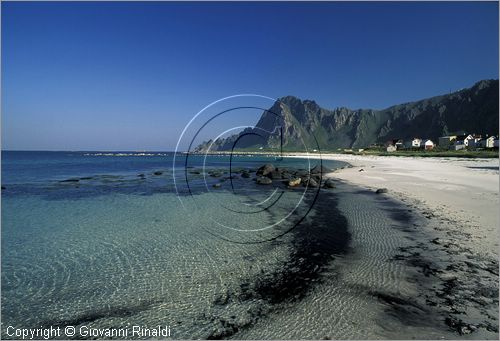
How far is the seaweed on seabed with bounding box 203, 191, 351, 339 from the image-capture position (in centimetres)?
794

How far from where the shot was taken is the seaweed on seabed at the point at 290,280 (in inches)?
313

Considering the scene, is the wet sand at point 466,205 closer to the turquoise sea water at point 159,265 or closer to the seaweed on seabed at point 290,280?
the seaweed on seabed at point 290,280

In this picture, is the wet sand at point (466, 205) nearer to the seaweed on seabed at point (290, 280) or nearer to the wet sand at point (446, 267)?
the wet sand at point (446, 267)

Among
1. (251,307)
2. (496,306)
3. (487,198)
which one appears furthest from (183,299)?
(487,198)

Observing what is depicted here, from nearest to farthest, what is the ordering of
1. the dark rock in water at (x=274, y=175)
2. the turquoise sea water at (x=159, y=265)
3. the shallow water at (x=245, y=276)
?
the shallow water at (x=245, y=276)
the turquoise sea water at (x=159, y=265)
the dark rock in water at (x=274, y=175)

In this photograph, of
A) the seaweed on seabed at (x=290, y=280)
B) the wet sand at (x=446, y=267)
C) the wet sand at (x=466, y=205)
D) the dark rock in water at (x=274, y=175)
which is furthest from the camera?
the dark rock in water at (x=274, y=175)

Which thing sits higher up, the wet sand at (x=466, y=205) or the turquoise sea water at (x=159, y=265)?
the wet sand at (x=466, y=205)

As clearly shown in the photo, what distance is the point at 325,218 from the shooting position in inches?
766

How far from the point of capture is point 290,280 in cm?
1024

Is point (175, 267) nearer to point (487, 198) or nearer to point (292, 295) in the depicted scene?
point (292, 295)

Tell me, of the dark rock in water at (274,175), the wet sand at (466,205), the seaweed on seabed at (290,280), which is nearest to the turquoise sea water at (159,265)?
the seaweed on seabed at (290,280)

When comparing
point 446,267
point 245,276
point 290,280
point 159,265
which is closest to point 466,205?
point 446,267

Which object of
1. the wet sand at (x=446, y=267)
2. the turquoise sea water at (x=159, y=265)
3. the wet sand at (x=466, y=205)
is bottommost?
the turquoise sea water at (x=159, y=265)

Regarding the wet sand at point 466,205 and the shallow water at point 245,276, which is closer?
the shallow water at point 245,276
